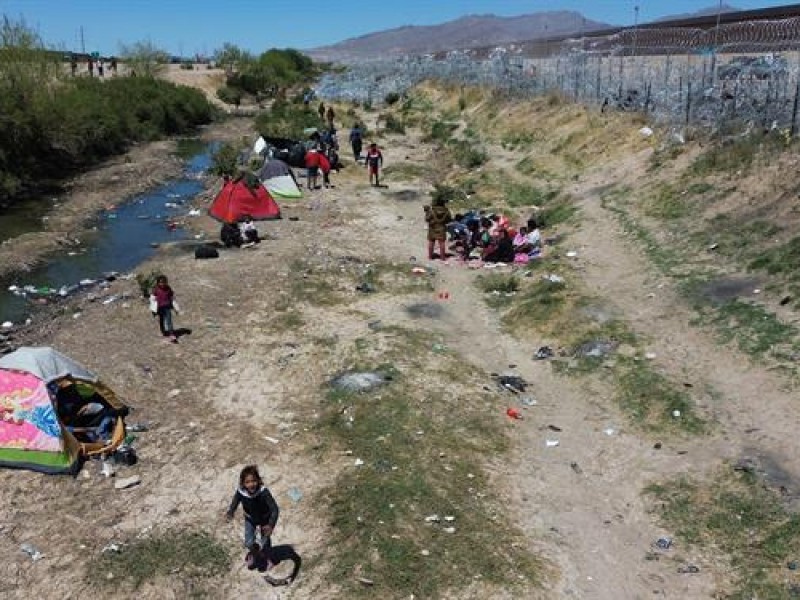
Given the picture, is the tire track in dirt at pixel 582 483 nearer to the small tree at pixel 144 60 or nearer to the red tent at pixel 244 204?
the red tent at pixel 244 204

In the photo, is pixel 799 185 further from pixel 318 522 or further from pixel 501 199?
pixel 318 522

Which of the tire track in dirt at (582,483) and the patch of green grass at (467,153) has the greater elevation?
the patch of green grass at (467,153)

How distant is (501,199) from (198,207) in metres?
9.51

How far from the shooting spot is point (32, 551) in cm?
735

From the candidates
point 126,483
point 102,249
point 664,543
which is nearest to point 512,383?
point 664,543

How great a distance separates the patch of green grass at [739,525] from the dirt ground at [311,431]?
179 mm

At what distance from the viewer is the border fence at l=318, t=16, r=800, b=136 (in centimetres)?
1750

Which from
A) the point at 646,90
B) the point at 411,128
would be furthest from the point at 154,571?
the point at 411,128

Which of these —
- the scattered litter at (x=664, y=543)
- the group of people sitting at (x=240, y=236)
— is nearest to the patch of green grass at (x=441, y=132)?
the group of people sitting at (x=240, y=236)

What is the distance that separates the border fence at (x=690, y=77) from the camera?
57.4 ft

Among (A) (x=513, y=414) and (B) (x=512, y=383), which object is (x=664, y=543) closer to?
(A) (x=513, y=414)

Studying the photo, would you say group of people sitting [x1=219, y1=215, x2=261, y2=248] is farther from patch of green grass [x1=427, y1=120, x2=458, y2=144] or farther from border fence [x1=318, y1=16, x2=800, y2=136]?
patch of green grass [x1=427, y1=120, x2=458, y2=144]

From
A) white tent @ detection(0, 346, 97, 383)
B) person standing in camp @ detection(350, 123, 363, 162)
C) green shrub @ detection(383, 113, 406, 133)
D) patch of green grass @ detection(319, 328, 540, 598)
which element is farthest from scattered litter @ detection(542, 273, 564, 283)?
green shrub @ detection(383, 113, 406, 133)

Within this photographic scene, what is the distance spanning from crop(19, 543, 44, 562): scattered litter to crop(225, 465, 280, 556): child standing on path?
6.87 ft
